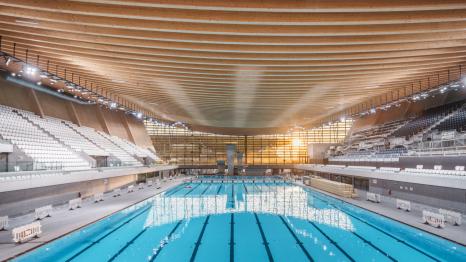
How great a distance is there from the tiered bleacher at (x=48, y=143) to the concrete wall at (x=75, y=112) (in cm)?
73

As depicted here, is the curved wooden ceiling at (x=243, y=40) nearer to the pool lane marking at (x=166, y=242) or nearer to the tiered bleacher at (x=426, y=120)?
the pool lane marking at (x=166, y=242)

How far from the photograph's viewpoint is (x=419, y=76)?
13.2 metres

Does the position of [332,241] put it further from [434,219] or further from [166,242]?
[166,242]

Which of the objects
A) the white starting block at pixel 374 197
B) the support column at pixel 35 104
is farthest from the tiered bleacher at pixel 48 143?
the white starting block at pixel 374 197

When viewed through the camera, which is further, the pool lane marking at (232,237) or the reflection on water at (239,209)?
the reflection on water at (239,209)

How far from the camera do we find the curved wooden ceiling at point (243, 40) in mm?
6648

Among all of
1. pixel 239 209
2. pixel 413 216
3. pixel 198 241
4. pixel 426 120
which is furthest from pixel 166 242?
pixel 426 120

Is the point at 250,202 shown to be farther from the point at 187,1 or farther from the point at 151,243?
the point at 187,1

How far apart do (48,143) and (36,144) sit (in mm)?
1244

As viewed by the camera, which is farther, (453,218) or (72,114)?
(72,114)

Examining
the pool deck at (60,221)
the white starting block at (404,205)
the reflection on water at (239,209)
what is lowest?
the reflection on water at (239,209)

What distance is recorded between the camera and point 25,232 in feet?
27.0

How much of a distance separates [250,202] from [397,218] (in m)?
7.88

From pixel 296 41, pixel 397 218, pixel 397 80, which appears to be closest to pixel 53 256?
pixel 296 41
